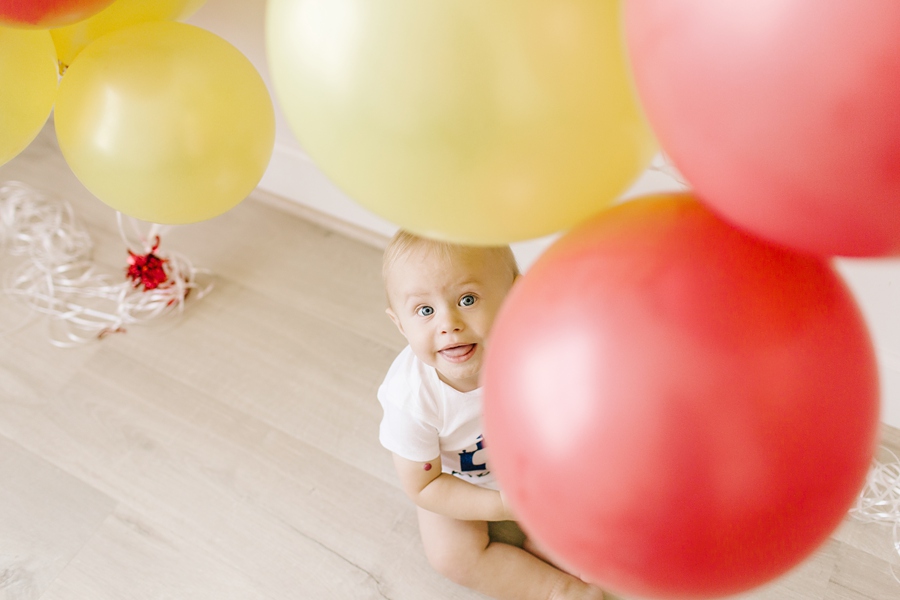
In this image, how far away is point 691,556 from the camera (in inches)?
16.2

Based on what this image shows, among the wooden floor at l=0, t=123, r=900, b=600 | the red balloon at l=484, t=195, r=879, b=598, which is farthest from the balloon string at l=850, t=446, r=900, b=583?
the red balloon at l=484, t=195, r=879, b=598

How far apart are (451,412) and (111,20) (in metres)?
0.64

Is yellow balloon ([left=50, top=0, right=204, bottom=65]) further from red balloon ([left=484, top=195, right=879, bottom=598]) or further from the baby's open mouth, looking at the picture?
red balloon ([left=484, top=195, right=879, bottom=598])

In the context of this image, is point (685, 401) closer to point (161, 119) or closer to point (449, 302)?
point (449, 302)

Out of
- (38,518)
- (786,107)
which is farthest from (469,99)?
(38,518)

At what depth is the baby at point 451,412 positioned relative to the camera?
2.81 ft

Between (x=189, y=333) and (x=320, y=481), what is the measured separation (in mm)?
429

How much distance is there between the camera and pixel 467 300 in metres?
0.88

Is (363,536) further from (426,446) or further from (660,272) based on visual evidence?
(660,272)

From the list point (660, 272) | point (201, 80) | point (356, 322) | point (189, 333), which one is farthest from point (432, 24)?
point (189, 333)

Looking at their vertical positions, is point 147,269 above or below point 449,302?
below

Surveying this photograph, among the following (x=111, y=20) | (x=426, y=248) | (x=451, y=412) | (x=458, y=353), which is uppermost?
(x=111, y=20)

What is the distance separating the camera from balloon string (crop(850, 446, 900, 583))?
1.09 meters

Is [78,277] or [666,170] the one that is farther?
[78,277]
